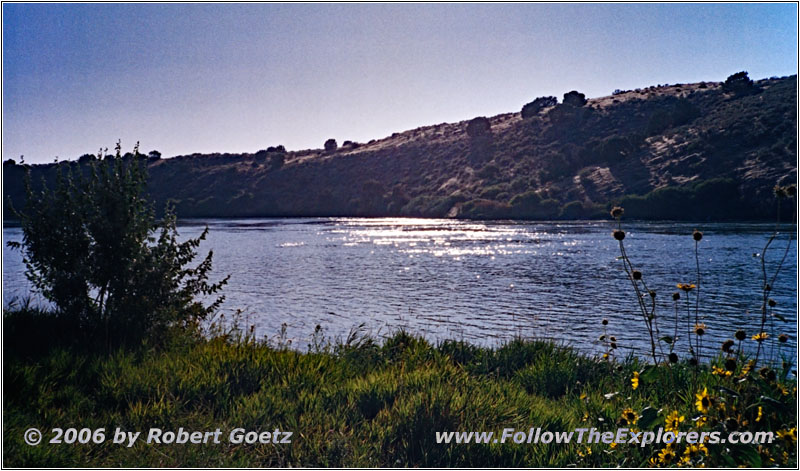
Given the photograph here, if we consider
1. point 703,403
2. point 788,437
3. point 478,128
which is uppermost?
point 478,128

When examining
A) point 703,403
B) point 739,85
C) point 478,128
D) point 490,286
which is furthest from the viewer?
point 478,128

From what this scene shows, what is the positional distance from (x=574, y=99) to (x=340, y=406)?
102 m

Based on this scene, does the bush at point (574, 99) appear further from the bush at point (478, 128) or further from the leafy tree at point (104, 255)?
the leafy tree at point (104, 255)

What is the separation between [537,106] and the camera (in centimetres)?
11081

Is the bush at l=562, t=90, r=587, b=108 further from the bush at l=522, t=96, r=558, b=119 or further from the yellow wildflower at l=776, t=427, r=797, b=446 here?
the yellow wildflower at l=776, t=427, r=797, b=446

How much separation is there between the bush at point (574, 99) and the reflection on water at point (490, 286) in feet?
215

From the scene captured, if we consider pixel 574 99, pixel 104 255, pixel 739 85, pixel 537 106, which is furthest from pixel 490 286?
pixel 537 106

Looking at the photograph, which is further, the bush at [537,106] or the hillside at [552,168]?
the bush at [537,106]

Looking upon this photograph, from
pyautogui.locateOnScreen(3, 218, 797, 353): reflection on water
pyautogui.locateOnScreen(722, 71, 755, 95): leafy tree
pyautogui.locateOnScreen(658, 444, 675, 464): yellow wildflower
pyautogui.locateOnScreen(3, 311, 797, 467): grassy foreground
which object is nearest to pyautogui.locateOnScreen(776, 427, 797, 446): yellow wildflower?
pyautogui.locateOnScreen(3, 311, 797, 467): grassy foreground

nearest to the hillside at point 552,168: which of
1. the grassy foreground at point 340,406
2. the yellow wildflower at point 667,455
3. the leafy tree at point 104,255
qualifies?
the grassy foreground at point 340,406

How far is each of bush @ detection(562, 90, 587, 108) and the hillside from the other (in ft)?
1.20

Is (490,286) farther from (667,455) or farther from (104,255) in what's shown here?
(667,455)

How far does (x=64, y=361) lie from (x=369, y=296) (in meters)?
12.4

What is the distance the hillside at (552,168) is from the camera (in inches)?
2239
